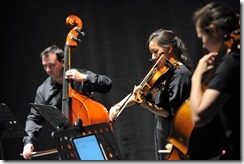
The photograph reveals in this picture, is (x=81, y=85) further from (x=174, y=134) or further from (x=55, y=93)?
(x=174, y=134)

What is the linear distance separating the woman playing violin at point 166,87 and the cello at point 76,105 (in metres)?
0.22

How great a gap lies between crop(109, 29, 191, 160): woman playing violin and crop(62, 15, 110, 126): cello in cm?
22

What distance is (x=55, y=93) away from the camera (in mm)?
3160

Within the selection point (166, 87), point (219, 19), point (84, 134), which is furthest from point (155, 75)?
point (219, 19)

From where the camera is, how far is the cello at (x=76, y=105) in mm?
2771

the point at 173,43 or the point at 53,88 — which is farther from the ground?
the point at 173,43

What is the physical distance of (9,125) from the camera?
2.82 meters

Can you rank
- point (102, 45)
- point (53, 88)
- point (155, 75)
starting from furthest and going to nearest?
point (102, 45)
point (53, 88)
point (155, 75)

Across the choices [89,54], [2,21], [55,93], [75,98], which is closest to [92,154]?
[75,98]

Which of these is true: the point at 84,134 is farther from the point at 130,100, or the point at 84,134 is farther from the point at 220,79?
the point at 220,79

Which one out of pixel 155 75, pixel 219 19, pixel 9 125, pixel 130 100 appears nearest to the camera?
pixel 219 19

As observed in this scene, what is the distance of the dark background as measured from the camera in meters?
3.35

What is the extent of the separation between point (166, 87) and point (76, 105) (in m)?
0.64

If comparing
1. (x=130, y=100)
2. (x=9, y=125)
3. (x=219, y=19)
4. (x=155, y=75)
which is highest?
(x=219, y=19)
